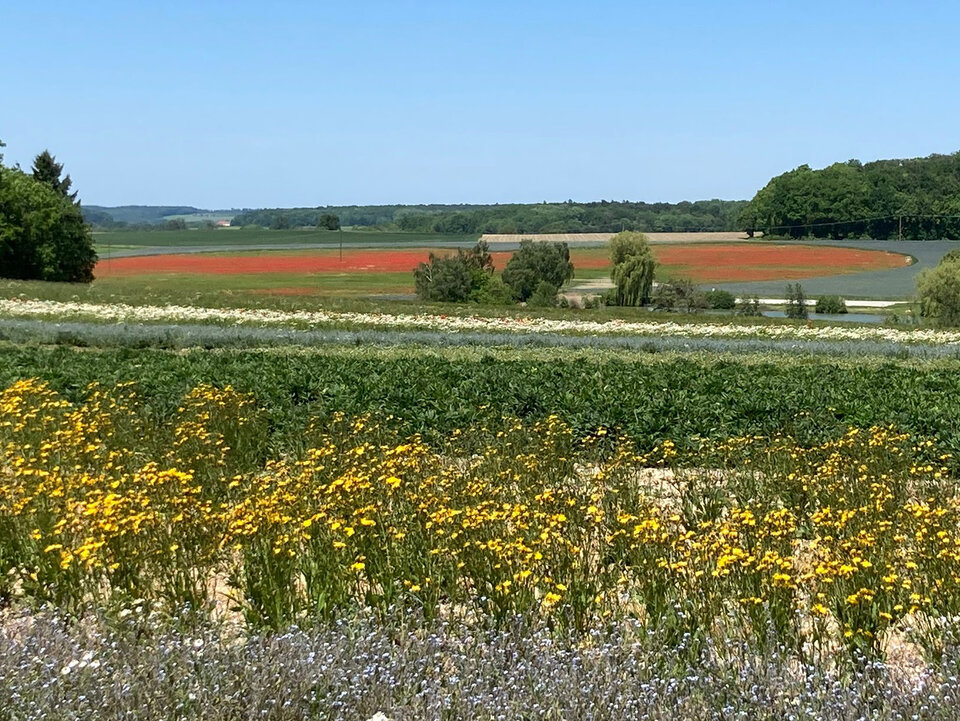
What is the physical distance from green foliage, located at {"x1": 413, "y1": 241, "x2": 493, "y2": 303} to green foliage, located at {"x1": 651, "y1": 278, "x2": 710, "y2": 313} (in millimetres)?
11873

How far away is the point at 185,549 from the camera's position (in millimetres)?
7129

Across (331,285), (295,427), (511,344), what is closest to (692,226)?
(331,285)

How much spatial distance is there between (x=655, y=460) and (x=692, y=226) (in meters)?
146

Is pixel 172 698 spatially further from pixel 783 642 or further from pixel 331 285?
pixel 331 285

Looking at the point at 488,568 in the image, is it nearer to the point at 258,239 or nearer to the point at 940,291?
the point at 940,291

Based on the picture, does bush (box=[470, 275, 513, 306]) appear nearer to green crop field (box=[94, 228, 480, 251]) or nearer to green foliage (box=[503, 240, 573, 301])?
green foliage (box=[503, 240, 573, 301])

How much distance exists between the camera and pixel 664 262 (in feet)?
347

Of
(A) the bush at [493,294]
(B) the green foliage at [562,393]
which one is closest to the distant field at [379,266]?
Answer: (A) the bush at [493,294]

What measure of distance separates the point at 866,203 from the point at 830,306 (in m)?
68.9

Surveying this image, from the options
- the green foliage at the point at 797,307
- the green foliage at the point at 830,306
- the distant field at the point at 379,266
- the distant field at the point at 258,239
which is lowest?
the green foliage at the point at 830,306

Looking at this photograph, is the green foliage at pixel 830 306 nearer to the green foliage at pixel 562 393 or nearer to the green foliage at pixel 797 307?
the green foliage at pixel 797 307

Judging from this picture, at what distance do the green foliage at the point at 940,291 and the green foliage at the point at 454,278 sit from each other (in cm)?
2754

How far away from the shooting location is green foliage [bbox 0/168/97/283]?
Answer: 62.8 metres

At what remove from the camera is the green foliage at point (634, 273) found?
74.1m
